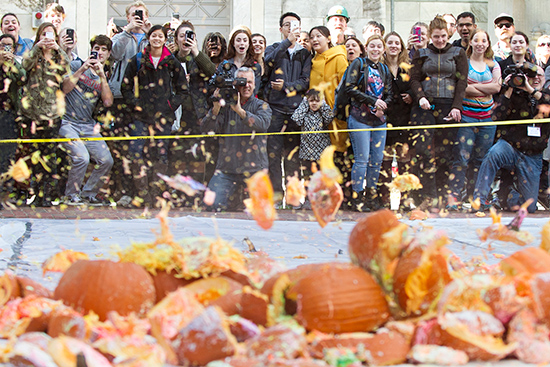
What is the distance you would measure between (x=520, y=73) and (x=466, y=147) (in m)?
0.87

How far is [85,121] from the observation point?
6262 mm

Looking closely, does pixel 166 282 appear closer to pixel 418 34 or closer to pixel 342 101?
pixel 342 101

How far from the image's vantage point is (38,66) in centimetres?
587

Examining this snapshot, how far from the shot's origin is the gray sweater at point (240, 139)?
6.08m

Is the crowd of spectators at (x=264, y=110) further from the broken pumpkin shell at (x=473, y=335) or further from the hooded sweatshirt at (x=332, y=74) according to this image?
the broken pumpkin shell at (x=473, y=335)

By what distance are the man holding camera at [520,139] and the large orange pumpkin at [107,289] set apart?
501cm

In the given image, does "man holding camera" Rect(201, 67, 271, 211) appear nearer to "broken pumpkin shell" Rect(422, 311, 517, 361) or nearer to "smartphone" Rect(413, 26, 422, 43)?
"smartphone" Rect(413, 26, 422, 43)

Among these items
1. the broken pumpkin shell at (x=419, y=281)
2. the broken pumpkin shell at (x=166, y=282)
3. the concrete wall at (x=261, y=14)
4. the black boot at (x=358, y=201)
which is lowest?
the black boot at (x=358, y=201)

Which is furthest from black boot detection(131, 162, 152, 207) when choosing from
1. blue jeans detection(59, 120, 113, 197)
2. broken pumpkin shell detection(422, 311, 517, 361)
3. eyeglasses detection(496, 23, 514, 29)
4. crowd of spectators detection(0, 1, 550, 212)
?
broken pumpkin shell detection(422, 311, 517, 361)

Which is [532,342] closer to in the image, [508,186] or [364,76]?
[364,76]

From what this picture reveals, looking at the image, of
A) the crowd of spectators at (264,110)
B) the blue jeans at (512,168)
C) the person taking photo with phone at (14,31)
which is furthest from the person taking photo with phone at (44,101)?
the blue jeans at (512,168)

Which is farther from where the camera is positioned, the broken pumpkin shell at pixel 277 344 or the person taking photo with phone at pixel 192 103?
the person taking photo with phone at pixel 192 103

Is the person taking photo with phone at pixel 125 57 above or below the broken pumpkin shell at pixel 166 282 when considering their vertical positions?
above

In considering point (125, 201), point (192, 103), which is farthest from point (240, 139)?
point (125, 201)
